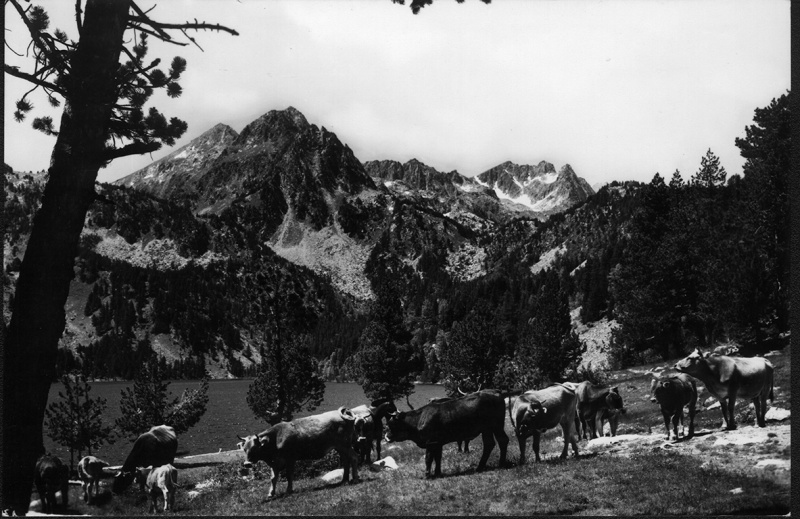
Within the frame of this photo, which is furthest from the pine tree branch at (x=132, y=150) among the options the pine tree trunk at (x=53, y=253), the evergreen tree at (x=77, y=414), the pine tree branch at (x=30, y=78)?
the evergreen tree at (x=77, y=414)

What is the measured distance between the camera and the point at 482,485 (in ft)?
41.0

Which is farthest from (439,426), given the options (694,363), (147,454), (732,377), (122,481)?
(122,481)

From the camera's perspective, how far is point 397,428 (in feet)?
52.2

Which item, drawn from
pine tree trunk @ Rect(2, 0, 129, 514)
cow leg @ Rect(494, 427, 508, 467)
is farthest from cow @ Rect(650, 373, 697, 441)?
pine tree trunk @ Rect(2, 0, 129, 514)

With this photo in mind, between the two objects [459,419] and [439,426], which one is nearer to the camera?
[439,426]

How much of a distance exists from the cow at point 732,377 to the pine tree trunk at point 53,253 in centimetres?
1594

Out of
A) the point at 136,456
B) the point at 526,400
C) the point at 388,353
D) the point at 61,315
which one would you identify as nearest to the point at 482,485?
the point at 526,400

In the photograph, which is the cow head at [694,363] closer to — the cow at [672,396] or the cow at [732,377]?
the cow at [732,377]

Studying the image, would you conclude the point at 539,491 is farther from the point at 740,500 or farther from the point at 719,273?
the point at 719,273

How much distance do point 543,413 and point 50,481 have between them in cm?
1221

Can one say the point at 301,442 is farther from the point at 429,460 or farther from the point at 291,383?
the point at 291,383

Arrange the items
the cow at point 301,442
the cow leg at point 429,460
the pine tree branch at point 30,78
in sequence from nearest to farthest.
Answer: the pine tree branch at point 30,78, the cow leg at point 429,460, the cow at point 301,442

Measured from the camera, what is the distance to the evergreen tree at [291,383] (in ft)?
151

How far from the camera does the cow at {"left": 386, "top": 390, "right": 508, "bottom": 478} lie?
15469 millimetres
